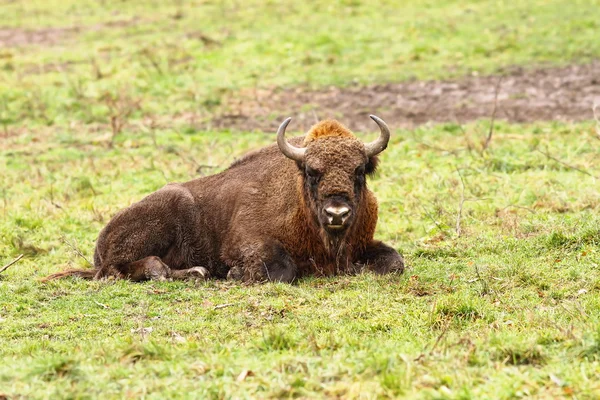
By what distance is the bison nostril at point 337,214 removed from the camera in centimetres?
906

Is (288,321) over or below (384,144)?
below

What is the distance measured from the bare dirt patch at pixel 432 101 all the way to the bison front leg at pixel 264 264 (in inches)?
319

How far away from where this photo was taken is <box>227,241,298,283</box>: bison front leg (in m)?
9.80

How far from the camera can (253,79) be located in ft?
72.7

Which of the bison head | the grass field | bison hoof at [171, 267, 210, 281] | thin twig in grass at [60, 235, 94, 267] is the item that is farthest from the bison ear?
thin twig in grass at [60, 235, 94, 267]

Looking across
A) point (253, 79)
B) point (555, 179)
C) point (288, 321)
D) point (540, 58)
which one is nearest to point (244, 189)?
point (288, 321)

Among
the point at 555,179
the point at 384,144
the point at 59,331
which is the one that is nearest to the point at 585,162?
the point at 555,179

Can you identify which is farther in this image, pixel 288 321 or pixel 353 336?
pixel 288 321

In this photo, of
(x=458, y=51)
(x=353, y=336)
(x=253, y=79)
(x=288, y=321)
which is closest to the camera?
(x=353, y=336)

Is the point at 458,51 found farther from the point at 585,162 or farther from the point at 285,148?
the point at 285,148

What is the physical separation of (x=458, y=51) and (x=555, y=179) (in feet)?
35.8

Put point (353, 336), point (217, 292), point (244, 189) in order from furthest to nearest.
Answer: point (244, 189), point (217, 292), point (353, 336)

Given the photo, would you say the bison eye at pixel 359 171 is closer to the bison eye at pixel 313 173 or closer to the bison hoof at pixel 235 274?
the bison eye at pixel 313 173

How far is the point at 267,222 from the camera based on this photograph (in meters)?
10.3
